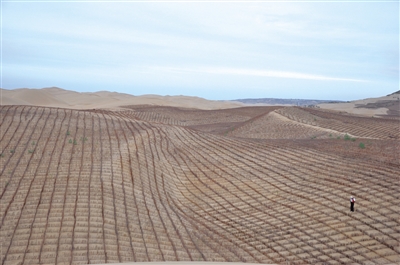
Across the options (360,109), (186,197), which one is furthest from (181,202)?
(360,109)

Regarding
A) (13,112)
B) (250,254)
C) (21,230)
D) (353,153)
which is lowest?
(250,254)

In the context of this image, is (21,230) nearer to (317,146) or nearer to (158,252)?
(158,252)

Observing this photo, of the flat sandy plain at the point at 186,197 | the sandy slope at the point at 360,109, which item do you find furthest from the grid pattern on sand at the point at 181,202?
the sandy slope at the point at 360,109

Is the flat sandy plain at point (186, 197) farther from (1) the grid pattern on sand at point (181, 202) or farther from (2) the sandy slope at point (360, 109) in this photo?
(2) the sandy slope at point (360, 109)

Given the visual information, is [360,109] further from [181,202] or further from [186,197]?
[181,202]

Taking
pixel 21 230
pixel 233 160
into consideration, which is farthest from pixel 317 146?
pixel 21 230

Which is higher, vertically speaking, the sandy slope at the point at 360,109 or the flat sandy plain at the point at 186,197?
the sandy slope at the point at 360,109
